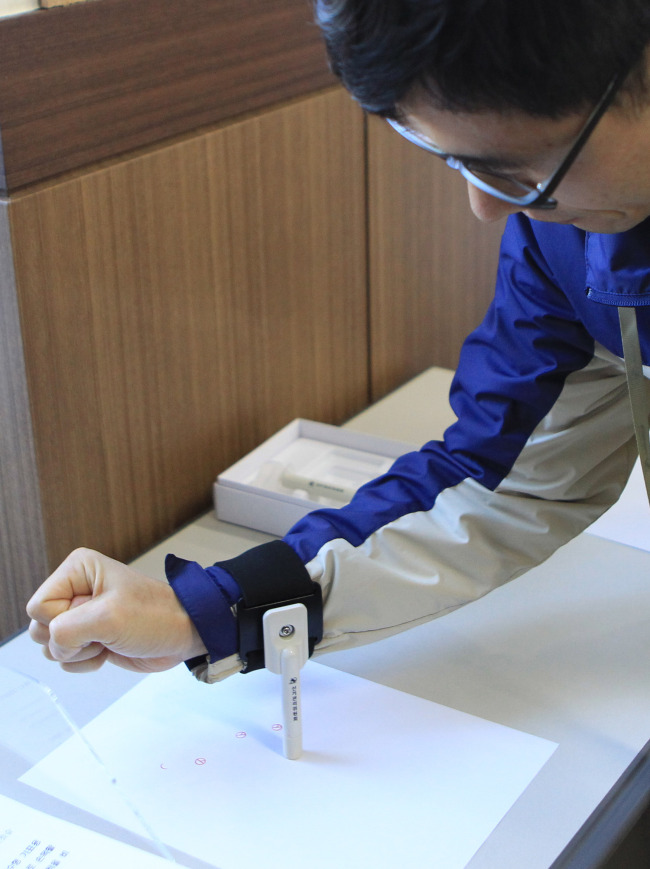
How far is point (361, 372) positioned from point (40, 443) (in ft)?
1.91

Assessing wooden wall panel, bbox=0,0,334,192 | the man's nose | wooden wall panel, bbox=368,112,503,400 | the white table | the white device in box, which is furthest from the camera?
wooden wall panel, bbox=368,112,503,400

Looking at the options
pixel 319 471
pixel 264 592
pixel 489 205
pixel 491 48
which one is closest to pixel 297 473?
pixel 319 471

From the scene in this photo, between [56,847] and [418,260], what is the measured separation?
1.00 metres

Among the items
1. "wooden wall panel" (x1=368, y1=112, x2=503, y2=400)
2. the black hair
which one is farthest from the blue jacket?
"wooden wall panel" (x1=368, y1=112, x2=503, y2=400)

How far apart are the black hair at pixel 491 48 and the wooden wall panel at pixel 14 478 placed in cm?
44

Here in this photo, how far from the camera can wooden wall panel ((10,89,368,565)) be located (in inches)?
37.4

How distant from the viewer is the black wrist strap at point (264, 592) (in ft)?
2.70

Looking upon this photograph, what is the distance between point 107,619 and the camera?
0.77 m

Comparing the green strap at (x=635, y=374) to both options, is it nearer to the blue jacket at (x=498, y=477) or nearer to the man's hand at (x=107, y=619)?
the blue jacket at (x=498, y=477)

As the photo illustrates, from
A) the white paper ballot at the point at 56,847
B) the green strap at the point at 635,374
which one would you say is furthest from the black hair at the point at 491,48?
the white paper ballot at the point at 56,847

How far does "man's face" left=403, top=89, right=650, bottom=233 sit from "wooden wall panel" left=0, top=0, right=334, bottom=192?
0.39 m

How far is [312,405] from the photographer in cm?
135

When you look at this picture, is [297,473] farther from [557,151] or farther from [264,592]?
[557,151]

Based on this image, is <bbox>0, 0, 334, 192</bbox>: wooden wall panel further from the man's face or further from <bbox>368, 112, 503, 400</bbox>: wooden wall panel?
the man's face
